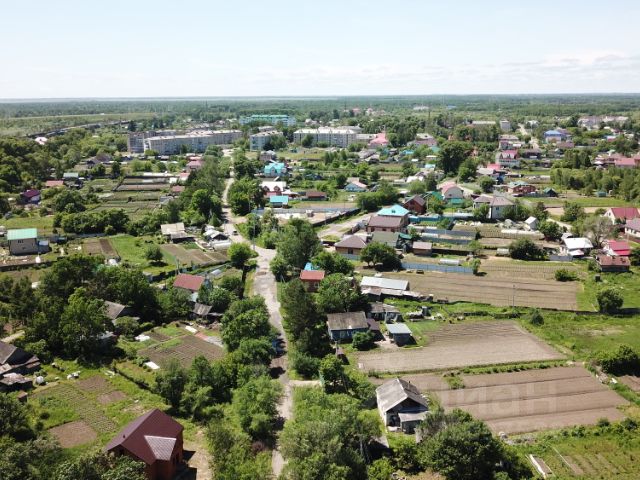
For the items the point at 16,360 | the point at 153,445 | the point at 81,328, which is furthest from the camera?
the point at 81,328

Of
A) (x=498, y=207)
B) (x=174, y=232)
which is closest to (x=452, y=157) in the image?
(x=498, y=207)

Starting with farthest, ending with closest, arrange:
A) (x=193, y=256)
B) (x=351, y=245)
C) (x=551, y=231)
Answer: (x=551, y=231) < (x=193, y=256) < (x=351, y=245)

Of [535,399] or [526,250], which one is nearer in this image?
[535,399]

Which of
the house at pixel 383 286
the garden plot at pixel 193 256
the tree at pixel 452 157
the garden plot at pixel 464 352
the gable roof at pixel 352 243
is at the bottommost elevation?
the garden plot at pixel 464 352

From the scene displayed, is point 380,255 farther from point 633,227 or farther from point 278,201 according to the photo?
point 278,201

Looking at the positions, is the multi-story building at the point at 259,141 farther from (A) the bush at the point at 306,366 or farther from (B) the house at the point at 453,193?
(A) the bush at the point at 306,366

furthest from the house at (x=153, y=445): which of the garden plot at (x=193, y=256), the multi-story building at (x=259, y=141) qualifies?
the multi-story building at (x=259, y=141)

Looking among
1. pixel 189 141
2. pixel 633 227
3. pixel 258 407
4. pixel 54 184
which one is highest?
pixel 189 141

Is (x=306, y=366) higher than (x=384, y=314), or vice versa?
(x=306, y=366)
